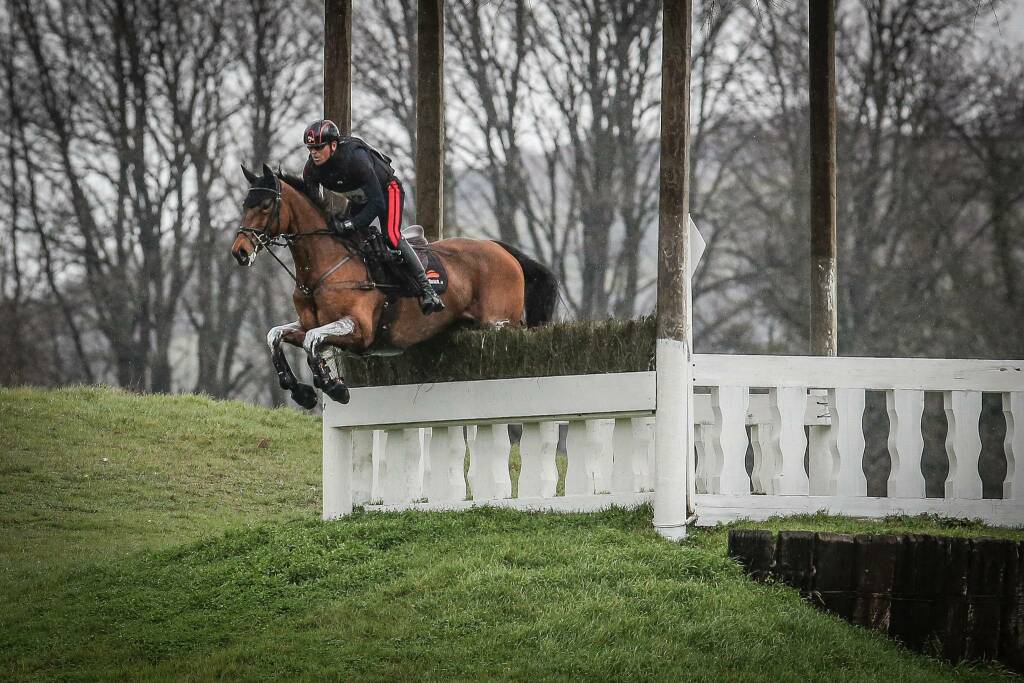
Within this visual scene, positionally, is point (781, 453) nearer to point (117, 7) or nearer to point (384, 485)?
point (384, 485)

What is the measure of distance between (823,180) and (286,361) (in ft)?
16.8

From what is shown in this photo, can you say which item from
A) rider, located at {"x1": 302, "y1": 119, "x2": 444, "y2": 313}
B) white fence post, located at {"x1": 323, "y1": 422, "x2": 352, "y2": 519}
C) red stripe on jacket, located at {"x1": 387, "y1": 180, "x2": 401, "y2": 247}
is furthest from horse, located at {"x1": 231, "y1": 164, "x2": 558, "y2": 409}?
white fence post, located at {"x1": 323, "y1": 422, "x2": 352, "y2": 519}

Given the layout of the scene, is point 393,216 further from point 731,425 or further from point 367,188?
point 731,425

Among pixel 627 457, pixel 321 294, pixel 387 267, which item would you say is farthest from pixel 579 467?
pixel 321 294

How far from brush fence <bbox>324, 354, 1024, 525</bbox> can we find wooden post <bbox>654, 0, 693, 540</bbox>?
0.97 feet

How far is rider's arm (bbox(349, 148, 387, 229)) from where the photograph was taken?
29.7 feet

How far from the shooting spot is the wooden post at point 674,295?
324 inches

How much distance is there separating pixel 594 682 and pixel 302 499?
6.96m

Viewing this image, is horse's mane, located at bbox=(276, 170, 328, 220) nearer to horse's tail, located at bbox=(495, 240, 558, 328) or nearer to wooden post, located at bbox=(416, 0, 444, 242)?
horse's tail, located at bbox=(495, 240, 558, 328)

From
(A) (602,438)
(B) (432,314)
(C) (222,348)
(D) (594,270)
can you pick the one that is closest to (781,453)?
(A) (602,438)

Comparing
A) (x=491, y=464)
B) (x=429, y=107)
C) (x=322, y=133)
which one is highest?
(x=429, y=107)

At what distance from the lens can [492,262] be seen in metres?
10.2

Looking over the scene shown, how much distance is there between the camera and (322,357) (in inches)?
345

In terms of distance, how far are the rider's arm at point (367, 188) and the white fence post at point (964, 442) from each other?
4.11 meters
